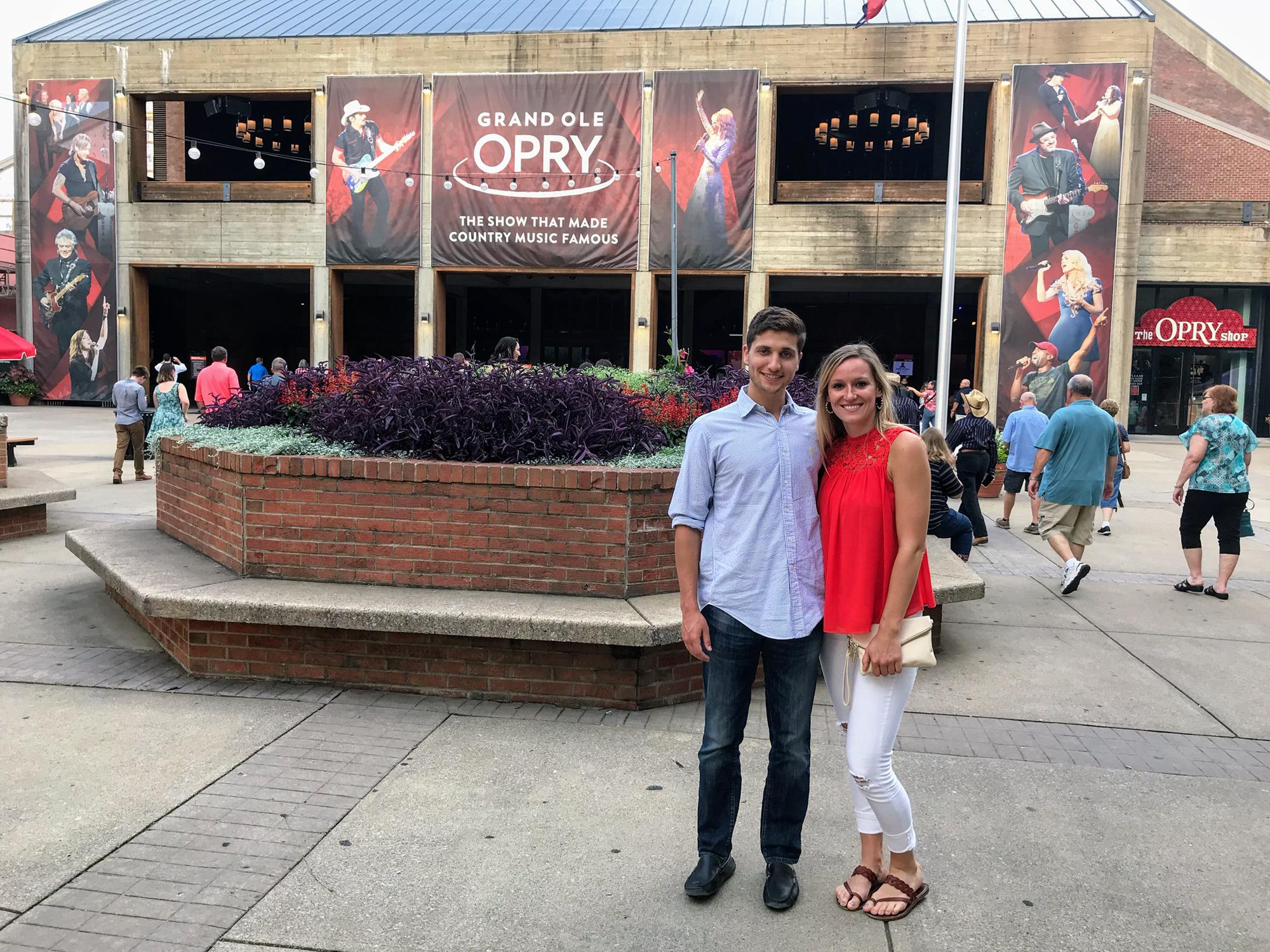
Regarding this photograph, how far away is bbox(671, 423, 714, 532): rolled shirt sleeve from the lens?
3121mm

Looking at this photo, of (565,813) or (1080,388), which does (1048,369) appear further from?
(565,813)

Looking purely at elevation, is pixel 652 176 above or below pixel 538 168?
below

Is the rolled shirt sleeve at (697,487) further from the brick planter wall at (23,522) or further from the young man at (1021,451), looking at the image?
the young man at (1021,451)

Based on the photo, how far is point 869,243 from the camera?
2486 centimetres

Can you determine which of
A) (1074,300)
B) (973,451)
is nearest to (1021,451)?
(973,451)

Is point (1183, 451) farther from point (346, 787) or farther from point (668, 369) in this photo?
point (346, 787)


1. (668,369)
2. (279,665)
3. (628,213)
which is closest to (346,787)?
(279,665)

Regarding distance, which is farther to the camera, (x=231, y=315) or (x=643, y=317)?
(x=231, y=315)

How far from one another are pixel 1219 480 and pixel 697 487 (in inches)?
259

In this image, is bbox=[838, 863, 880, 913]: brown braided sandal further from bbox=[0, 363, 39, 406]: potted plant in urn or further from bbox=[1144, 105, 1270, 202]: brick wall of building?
bbox=[0, 363, 39, 406]: potted plant in urn

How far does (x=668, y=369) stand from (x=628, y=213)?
672 inches

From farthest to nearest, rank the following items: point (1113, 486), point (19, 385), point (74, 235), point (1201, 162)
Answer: point (1201, 162) → point (19, 385) → point (74, 235) → point (1113, 486)

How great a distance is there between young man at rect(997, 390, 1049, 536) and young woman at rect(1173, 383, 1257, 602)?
347cm

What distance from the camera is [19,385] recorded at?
91.8 ft
